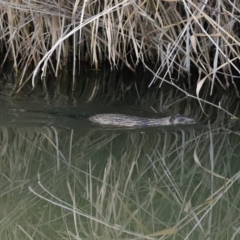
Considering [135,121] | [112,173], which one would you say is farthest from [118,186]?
[135,121]

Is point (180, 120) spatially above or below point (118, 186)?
above

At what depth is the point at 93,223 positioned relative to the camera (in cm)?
329

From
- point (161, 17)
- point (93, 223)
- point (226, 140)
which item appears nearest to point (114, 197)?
point (93, 223)

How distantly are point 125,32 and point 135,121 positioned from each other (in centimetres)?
114

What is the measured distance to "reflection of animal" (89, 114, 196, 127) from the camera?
481cm

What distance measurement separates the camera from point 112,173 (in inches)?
153

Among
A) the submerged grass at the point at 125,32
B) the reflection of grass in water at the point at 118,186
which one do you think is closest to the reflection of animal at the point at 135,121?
the reflection of grass in water at the point at 118,186

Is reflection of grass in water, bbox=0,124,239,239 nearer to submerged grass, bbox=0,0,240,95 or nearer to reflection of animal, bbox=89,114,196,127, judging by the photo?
reflection of animal, bbox=89,114,196,127

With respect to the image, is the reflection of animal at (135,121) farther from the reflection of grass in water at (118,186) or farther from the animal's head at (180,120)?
the reflection of grass in water at (118,186)

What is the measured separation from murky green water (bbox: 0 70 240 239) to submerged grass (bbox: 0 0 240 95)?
378 millimetres

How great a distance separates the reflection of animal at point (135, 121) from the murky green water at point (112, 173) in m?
0.07

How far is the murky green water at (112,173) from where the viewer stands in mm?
3268

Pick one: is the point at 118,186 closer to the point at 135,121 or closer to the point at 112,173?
the point at 112,173

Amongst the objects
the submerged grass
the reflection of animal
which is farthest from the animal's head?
the submerged grass
